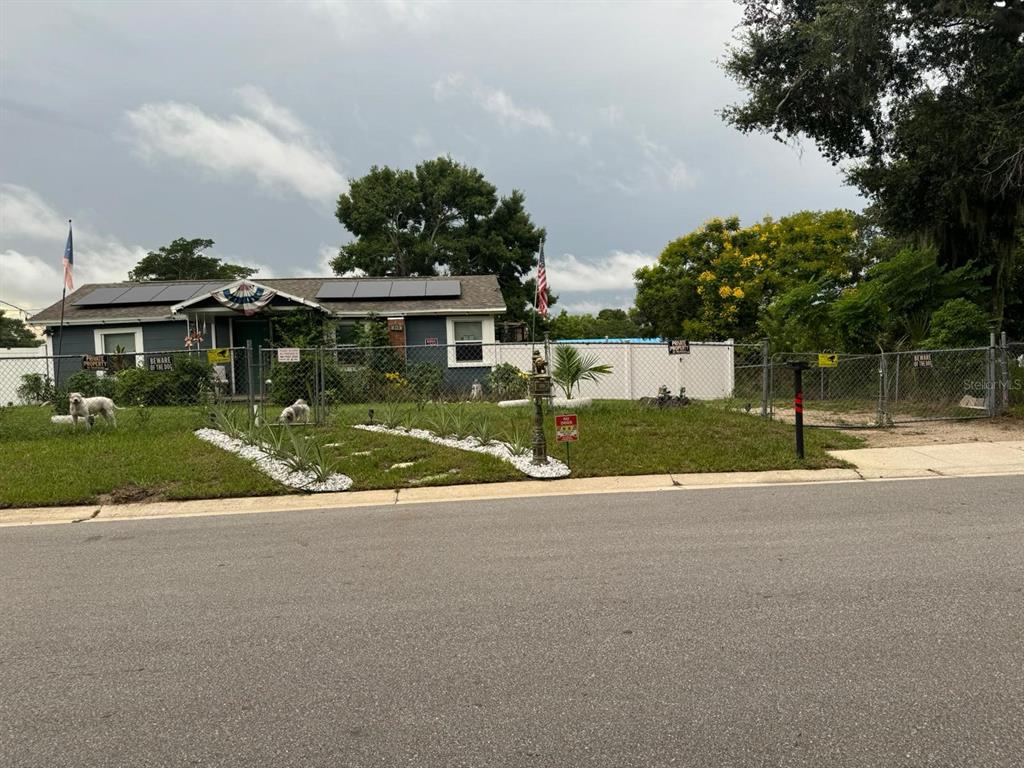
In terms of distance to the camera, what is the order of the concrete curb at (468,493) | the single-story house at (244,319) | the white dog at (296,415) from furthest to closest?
the single-story house at (244,319), the white dog at (296,415), the concrete curb at (468,493)

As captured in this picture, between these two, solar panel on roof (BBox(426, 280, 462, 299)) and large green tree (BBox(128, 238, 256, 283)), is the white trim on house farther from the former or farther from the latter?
large green tree (BBox(128, 238, 256, 283))

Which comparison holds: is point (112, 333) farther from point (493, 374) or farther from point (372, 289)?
point (493, 374)

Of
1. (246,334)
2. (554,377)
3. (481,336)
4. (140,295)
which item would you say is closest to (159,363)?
(246,334)

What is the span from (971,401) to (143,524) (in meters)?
15.2

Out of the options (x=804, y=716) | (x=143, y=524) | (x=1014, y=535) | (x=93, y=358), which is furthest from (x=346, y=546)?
(x=93, y=358)

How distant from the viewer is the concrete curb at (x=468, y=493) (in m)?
7.07

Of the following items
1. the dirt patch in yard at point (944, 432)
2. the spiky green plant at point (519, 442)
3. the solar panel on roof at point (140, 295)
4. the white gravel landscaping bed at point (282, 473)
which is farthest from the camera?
the solar panel on roof at point (140, 295)

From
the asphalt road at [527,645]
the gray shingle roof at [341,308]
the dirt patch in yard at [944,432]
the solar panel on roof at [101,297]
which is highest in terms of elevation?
the solar panel on roof at [101,297]

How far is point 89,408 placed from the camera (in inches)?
447

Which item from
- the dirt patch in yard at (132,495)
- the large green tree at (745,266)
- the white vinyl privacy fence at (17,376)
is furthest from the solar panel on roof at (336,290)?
the large green tree at (745,266)

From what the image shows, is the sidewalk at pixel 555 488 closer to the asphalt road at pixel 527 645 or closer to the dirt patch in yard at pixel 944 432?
the asphalt road at pixel 527 645

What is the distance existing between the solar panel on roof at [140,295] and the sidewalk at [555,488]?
1575 centimetres

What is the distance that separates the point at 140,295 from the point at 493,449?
17.3m

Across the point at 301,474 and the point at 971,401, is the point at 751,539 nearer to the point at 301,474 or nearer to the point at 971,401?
the point at 301,474
